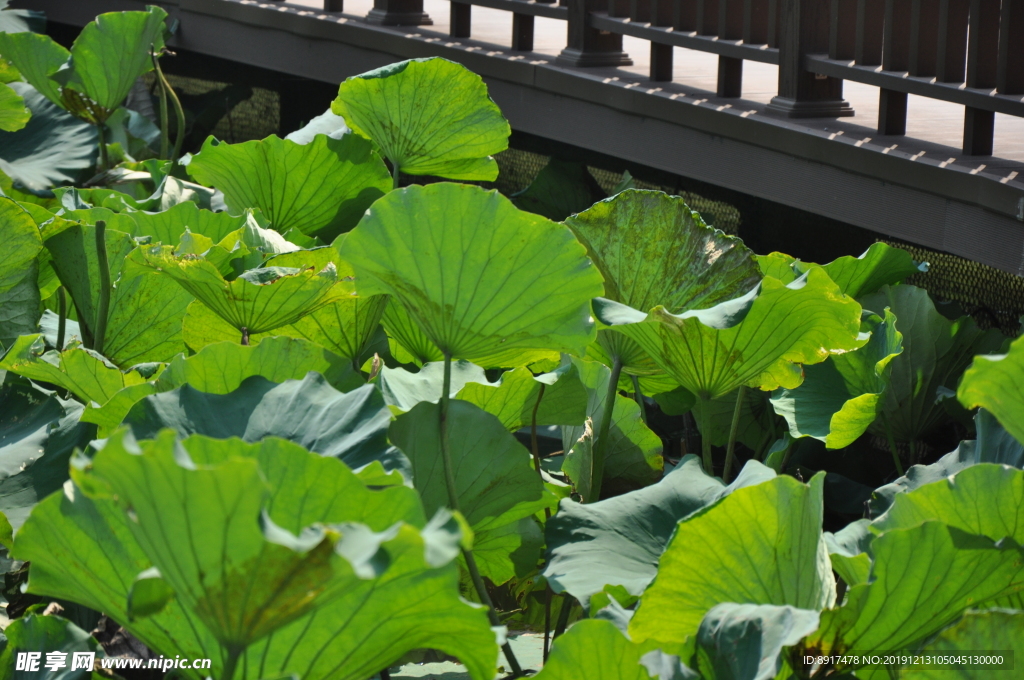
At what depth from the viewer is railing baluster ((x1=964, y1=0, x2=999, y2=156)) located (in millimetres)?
1675

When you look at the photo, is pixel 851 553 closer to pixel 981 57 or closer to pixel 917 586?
pixel 917 586

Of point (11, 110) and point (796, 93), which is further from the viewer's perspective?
point (796, 93)

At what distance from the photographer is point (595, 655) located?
578 millimetres

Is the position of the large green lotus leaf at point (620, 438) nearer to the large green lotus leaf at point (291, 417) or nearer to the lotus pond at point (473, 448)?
the lotus pond at point (473, 448)

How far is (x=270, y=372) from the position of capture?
0.81 meters

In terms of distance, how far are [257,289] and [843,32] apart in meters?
1.48

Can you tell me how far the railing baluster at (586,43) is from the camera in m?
2.52

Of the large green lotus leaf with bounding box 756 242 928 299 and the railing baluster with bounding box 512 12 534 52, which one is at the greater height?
the railing baluster with bounding box 512 12 534 52

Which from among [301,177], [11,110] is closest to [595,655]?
[301,177]

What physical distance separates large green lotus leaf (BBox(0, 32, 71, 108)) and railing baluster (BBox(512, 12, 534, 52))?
120 centimetres

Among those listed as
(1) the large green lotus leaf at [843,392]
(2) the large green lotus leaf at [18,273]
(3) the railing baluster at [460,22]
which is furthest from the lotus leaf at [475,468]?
(3) the railing baluster at [460,22]

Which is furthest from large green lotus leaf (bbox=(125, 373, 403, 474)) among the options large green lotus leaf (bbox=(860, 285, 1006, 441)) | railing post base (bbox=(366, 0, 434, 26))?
railing post base (bbox=(366, 0, 434, 26))

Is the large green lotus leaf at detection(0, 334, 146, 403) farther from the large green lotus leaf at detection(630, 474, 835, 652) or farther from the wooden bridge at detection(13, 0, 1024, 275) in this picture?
the wooden bridge at detection(13, 0, 1024, 275)

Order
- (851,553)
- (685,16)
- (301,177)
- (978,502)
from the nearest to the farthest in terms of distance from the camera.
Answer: (978,502), (851,553), (301,177), (685,16)
